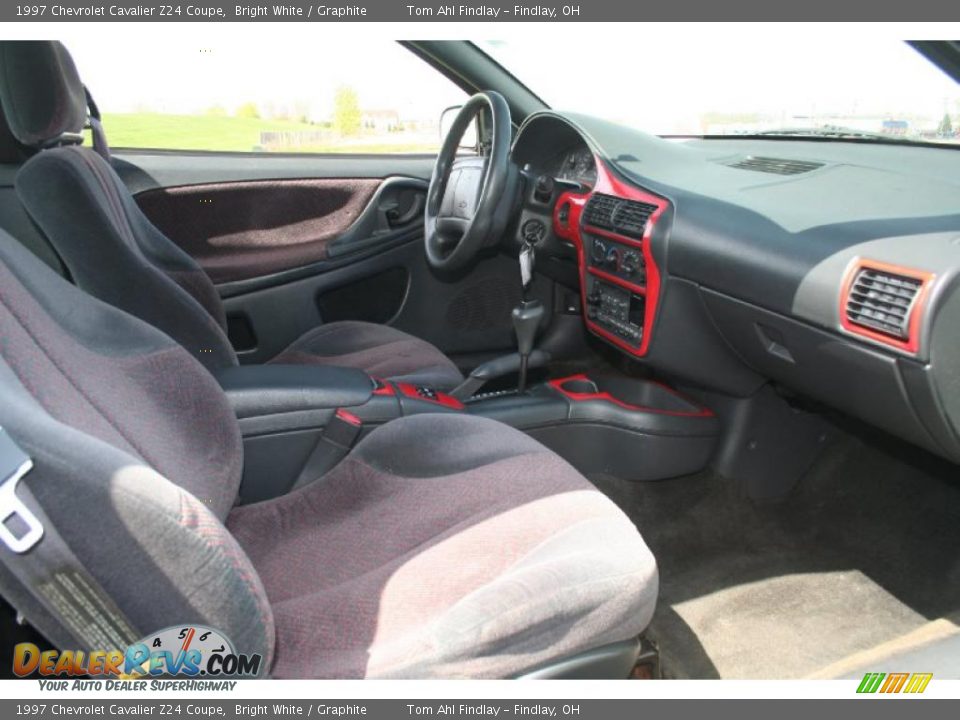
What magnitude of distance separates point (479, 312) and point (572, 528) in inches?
66.9

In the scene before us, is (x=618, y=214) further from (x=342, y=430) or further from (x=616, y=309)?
(x=342, y=430)

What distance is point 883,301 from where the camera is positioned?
46.4 inches

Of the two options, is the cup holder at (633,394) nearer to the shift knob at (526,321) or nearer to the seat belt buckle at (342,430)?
the shift knob at (526,321)

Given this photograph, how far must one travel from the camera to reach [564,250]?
2.19 meters

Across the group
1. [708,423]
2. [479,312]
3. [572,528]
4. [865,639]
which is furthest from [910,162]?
[479,312]

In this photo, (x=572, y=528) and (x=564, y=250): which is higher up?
(x=564, y=250)

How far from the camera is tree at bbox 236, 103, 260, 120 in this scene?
241 centimetres

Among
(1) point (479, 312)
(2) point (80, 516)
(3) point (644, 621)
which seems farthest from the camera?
(1) point (479, 312)

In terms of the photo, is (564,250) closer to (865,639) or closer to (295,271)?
(295,271)

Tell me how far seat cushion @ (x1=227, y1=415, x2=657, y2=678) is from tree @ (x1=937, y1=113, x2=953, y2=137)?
3.69 feet

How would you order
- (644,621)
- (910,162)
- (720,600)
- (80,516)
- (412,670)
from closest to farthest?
(80,516), (412,670), (644,621), (910,162), (720,600)

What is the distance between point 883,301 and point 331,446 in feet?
3.20

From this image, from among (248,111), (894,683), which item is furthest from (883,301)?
(248,111)

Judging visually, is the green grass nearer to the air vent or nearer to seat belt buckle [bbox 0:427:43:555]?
the air vent
